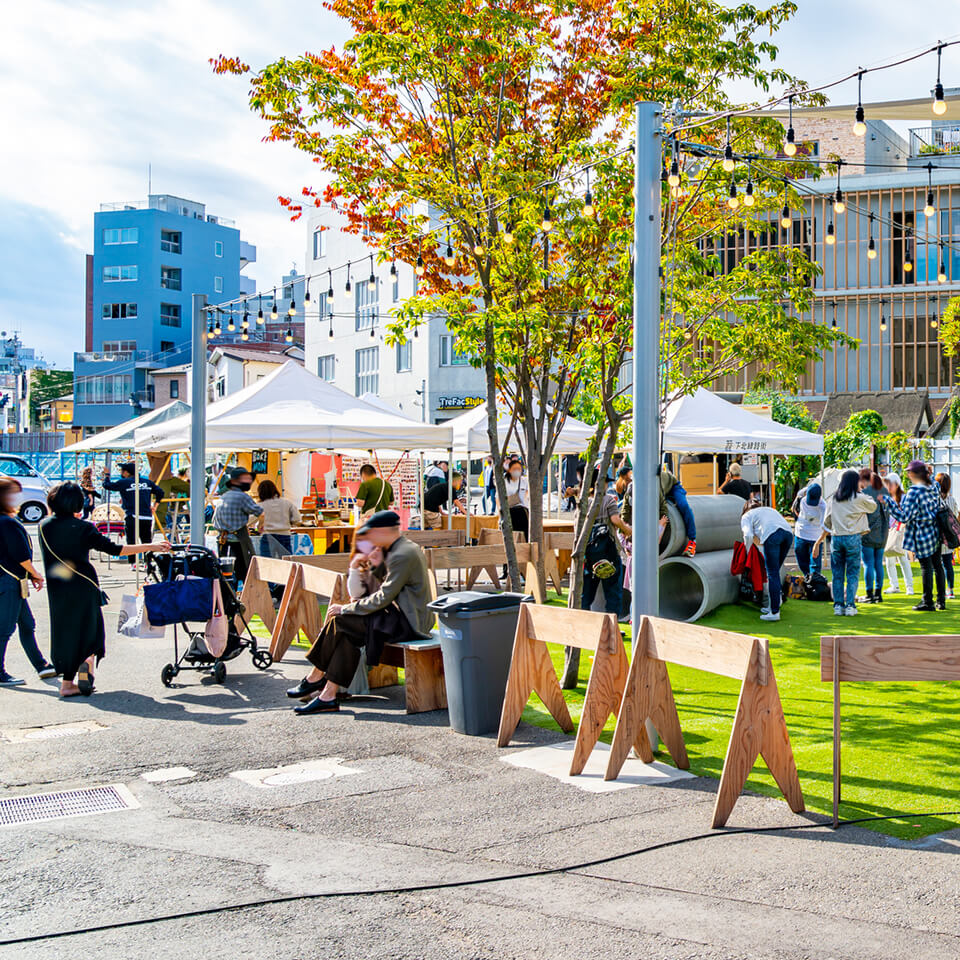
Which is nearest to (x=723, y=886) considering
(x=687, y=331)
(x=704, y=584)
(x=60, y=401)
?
(x=687, y=331)

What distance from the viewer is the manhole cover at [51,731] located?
7.80 meters

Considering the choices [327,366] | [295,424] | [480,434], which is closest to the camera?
[295,424]

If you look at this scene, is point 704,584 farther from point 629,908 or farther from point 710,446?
point 629,908

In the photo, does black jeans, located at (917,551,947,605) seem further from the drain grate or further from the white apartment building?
the white apartment building

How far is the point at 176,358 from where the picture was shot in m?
67.9

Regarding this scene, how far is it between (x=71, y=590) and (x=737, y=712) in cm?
585

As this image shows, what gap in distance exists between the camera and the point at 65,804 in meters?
6.25

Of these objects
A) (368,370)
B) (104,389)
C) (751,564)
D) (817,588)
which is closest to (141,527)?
(751,564)

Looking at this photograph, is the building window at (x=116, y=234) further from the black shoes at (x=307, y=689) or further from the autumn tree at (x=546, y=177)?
the black shoes at (x=307, y=689)

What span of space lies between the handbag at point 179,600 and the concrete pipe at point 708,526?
5853 mm

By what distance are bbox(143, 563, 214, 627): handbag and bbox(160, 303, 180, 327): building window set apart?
61.9 m

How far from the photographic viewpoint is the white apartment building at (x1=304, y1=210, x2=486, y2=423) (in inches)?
1731

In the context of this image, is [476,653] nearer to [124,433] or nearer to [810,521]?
[810,521]

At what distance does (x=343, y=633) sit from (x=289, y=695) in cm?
67
